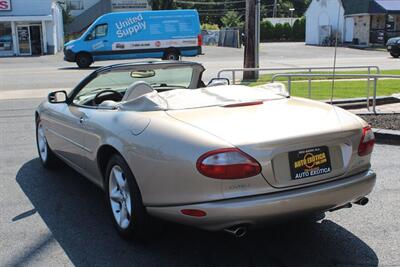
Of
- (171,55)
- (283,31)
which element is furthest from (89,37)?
(283,31)

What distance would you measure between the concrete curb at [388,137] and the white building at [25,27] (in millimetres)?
36000

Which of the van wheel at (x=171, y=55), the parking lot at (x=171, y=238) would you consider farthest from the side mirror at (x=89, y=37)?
the parking lot at (x=171, y=238)

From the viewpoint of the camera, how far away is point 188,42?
28125 mm

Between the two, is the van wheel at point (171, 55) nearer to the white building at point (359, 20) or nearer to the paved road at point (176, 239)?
the white building at point (359, 20)

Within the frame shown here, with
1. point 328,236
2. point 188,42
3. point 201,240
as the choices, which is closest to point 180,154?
point 201,240

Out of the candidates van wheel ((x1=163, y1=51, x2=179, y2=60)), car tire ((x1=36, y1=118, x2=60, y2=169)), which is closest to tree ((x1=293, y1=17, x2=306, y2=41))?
van wheel ((x1=163, y1=51, x2=179, y2=60))

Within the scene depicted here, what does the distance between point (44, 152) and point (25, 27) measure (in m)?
36.2

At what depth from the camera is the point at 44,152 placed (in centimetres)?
644

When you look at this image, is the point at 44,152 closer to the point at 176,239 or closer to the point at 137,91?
the point at 137,91

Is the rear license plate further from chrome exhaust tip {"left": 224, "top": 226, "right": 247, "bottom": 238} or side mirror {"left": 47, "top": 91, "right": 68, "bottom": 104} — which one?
side mirror {"left": 47, "top": 91, "right": 68, "bottom": 104}

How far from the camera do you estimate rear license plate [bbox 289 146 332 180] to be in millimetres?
3523

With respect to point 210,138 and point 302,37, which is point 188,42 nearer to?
point 210,138

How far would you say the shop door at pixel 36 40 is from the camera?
4012 centimetres

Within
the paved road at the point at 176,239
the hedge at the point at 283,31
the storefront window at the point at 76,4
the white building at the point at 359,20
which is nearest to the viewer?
the paved road at the point at 176,239
